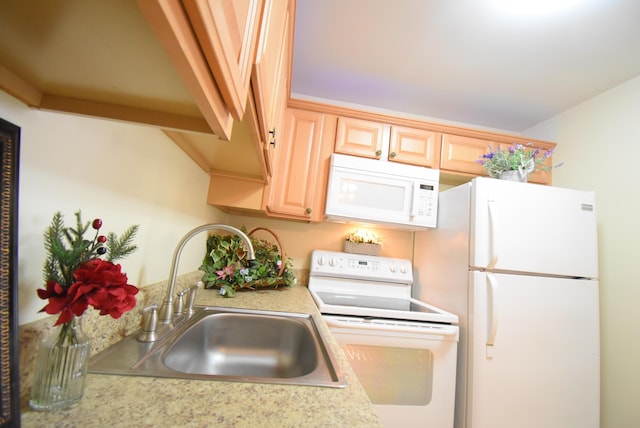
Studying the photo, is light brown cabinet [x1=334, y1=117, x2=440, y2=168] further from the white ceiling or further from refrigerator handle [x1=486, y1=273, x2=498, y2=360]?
refrigerator handle [x1=486, y1=273, x2=498, y2=360]

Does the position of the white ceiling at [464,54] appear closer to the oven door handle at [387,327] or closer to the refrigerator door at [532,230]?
the refrigerator door at [532,230]

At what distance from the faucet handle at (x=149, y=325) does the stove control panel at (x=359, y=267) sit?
→ 1.25 meters

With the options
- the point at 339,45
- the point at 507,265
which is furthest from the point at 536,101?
the point at 339,45

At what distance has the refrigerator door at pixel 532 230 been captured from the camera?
1.46 meters

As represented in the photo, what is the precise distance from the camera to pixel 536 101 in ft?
6.36

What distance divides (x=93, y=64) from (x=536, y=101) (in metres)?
2.53

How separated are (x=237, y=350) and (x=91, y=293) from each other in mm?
716

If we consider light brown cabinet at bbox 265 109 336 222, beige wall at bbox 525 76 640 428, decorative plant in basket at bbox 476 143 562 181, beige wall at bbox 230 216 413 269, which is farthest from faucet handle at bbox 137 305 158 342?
beige wall at bbox 525 76 640 428

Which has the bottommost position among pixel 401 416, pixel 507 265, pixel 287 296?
pixel 401 416

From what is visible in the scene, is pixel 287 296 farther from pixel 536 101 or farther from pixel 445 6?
pixel 536 101

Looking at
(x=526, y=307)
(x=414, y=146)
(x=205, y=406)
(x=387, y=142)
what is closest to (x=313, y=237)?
(x=387, y=142)

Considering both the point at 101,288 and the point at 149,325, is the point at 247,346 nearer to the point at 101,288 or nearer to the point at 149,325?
the point at 149,325

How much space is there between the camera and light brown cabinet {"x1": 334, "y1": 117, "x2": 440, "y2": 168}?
186 centimetres

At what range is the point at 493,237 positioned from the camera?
4.73 feet
